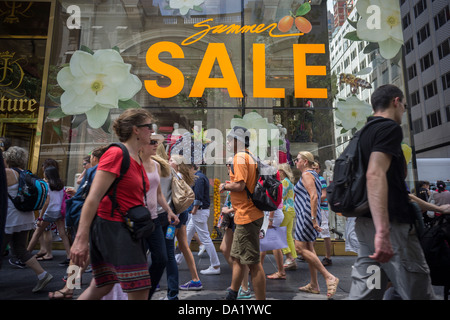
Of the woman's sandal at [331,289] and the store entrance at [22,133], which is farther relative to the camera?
the store entrance at [22,133]

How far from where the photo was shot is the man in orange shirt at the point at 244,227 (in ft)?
9.73

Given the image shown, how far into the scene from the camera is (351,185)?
2090mm

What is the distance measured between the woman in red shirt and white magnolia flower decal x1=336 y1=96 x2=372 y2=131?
529 centimetres

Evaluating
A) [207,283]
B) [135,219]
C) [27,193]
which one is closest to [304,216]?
[207,283]

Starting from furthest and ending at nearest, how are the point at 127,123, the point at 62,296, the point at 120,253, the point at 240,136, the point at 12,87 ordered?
the point at 12,87
the point at 62,296
the point at 240,136
the point at 127,123
the point at 120,253

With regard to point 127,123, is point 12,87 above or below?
above

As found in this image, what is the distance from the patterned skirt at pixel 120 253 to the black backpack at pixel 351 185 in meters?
1.40

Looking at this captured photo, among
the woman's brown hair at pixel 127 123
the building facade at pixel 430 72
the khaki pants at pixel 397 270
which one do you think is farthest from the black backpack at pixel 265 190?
the building facade at pixel 430 72

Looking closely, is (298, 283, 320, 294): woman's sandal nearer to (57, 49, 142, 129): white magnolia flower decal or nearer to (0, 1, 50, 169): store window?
(57, 49, 142, 129): white magnolia flower decal

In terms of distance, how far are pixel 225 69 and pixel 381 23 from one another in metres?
3.41

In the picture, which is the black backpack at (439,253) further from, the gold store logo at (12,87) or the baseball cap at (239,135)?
the gold store logo at (12,87)

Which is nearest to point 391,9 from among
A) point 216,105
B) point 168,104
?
point 216,105

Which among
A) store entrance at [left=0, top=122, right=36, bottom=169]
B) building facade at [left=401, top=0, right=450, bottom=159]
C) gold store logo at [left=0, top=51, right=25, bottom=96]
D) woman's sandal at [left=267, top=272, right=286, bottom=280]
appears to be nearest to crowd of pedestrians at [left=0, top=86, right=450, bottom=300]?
woman's sandal at [left=267, top=272, right=286, bottom=280]
